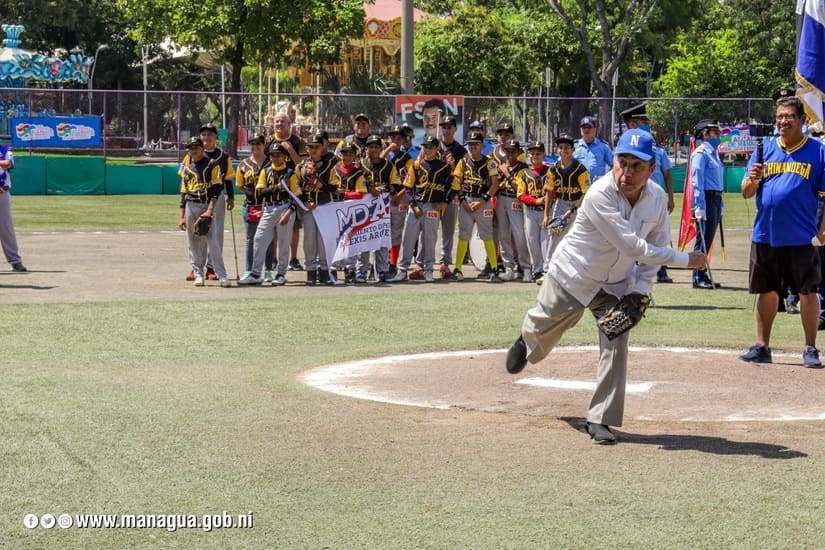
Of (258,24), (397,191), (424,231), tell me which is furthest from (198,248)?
(258,24)

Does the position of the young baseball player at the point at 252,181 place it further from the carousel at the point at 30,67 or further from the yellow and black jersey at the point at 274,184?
the carousel at the point at 30,67

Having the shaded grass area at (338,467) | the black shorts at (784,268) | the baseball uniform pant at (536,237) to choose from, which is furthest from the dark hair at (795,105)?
the baseball uniform pant at (536,237)

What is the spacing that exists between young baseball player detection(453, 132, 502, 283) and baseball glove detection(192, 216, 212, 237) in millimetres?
3656

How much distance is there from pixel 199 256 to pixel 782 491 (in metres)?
11.1

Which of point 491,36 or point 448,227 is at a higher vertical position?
point 491,36

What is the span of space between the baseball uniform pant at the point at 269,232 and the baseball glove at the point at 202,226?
72cm

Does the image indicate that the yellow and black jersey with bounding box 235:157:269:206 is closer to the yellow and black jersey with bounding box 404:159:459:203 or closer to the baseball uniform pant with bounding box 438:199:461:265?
the yellow and black jersey with bounding box 404:159:459:203

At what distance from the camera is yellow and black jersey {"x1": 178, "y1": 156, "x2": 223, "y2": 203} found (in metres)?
16.4

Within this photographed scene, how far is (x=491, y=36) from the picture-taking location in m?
56.9

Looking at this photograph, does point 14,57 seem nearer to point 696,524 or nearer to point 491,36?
point 491,36

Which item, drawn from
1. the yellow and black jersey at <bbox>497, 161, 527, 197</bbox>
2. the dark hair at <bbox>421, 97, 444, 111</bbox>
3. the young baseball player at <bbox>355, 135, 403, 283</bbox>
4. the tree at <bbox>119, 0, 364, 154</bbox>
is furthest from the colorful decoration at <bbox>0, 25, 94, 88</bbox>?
the yellow and black jersey at <bbox>497, 161, 527, 197</bbox>

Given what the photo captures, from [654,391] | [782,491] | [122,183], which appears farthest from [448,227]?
[122,183]

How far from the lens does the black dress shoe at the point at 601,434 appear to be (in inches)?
301

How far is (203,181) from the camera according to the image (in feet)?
54.0
